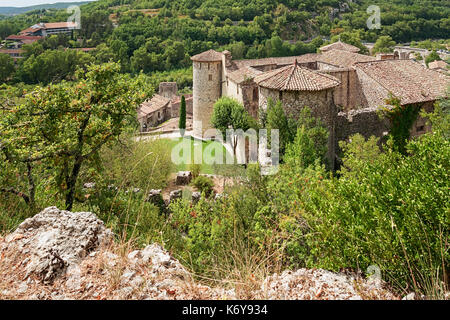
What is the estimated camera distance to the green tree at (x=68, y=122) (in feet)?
31.6

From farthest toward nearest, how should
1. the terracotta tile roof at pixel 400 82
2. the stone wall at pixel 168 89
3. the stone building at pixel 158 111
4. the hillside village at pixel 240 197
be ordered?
the stone wall at pixel 168 89
the stone building at pixel 158 111
the terracotta tile roof at pixel 400 82
the hillside village at pixel 240 197

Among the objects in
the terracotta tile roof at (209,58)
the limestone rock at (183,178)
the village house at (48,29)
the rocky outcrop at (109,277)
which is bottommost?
the limestone rock at (183,178)

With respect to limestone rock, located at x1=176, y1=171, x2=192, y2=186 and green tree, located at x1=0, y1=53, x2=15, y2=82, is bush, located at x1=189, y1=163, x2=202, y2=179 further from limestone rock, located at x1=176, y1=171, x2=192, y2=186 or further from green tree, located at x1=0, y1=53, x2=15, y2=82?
green tree, located at x1=0, y1=53, x2=15, y2=82

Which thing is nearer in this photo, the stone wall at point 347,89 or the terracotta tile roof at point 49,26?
the stone wall at point 347,89

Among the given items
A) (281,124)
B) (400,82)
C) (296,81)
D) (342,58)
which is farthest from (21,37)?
(281,124)

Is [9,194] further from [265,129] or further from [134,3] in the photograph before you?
[134,3]

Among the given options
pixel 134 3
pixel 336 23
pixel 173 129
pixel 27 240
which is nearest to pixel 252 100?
pixel 173 129

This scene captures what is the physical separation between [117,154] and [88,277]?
1527 centimetres

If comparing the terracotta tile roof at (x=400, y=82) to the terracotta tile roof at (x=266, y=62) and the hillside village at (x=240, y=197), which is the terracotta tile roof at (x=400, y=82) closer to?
the hillside village at (x=240, y=197)

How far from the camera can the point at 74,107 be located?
10.4 m

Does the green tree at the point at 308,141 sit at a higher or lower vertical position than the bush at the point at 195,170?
higher

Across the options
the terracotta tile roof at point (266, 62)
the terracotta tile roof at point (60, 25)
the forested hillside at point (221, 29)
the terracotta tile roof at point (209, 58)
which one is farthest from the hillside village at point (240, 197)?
the terracotta tile roof at point (60, 25)

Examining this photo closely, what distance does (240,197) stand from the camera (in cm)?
1138

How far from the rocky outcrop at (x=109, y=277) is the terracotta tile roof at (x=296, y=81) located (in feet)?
43.1
